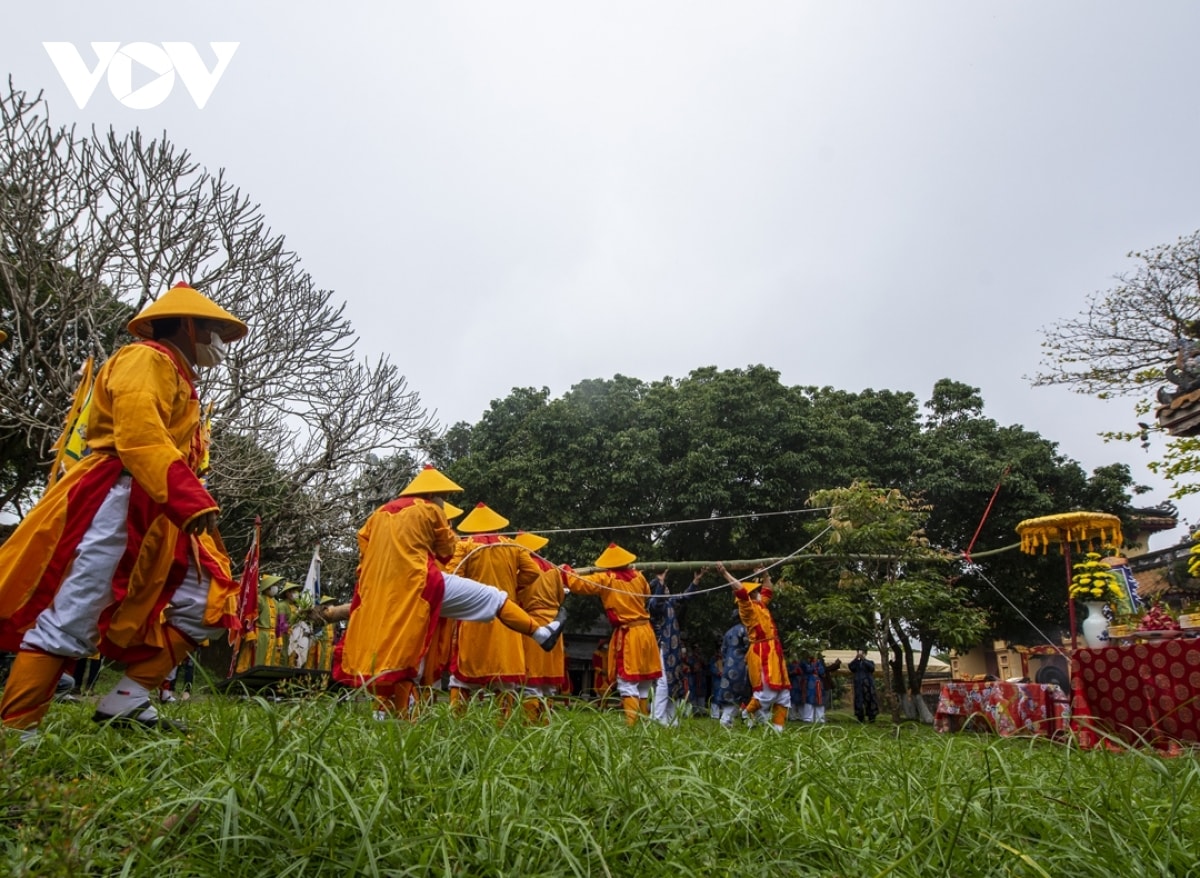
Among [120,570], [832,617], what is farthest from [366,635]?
[832,617]

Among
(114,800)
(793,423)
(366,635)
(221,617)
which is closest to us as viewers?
(114,800)

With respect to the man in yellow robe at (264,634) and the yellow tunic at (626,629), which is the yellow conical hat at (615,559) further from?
the man in yellow robe at (264,634)

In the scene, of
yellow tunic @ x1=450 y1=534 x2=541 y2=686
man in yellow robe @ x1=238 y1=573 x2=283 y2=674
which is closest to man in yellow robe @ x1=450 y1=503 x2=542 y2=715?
yellow tunic @ x1=450 y1=534 x2=541 y2=686

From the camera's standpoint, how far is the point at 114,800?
5.13 ft

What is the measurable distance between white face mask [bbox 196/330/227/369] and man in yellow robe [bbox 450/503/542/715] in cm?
310

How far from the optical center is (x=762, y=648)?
982cm

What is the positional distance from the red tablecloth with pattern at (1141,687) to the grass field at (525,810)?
330 centimetres

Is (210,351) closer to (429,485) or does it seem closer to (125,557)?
(125,557)

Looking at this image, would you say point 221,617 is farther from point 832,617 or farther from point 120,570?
point 832,617

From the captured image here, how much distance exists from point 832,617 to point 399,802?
1172cm

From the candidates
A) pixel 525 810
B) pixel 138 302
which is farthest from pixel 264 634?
pixel 525 810

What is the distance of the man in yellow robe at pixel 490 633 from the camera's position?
20.3 feet

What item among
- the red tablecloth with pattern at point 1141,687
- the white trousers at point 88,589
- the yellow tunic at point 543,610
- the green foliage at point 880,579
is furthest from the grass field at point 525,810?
the green foliage at point 880,579

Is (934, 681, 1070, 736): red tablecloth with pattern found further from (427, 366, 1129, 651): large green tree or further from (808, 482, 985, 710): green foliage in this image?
(427, 366, 1129, 651): large green tree
